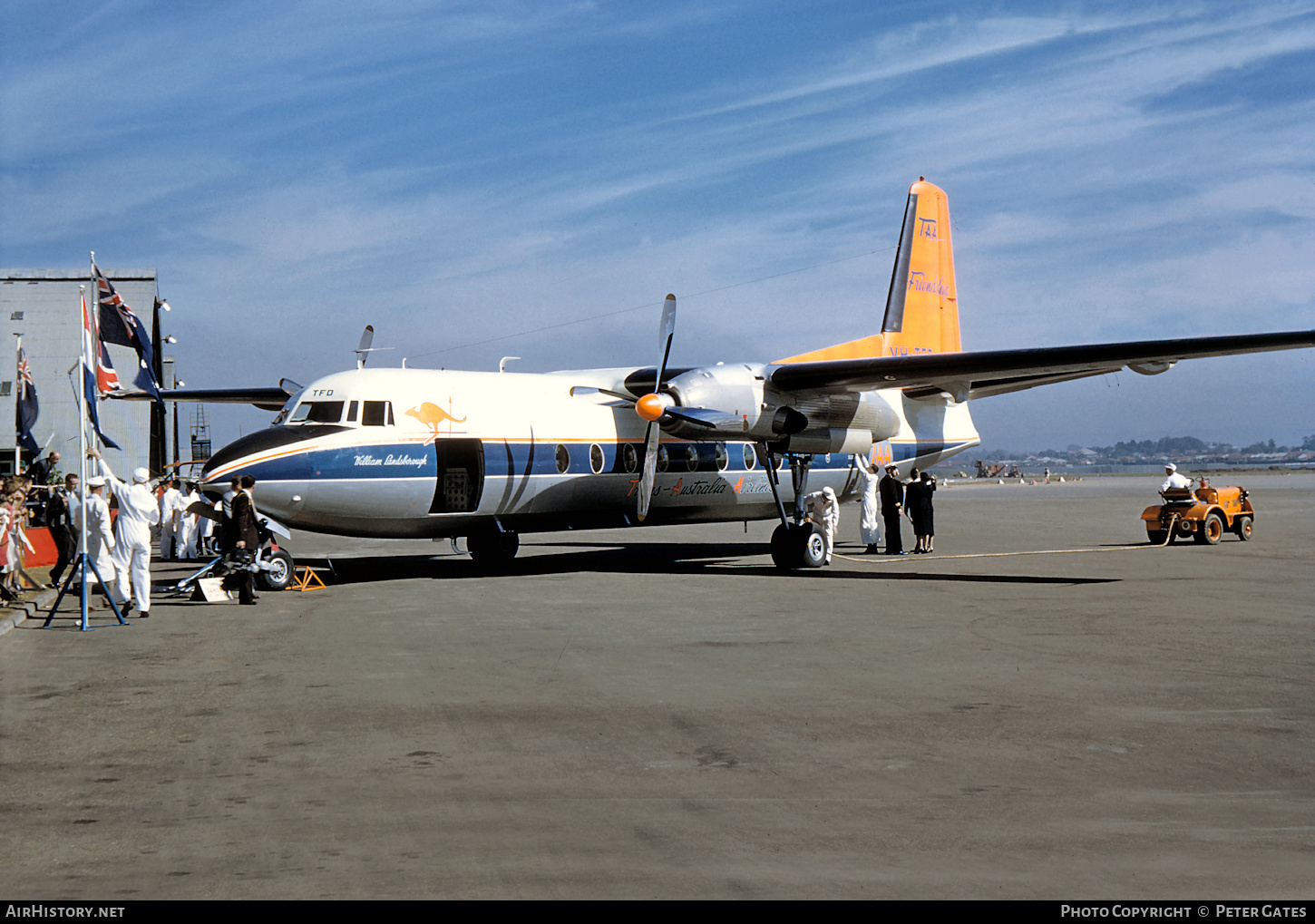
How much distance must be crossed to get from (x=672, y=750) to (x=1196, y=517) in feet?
68.9

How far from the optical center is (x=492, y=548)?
21172 millimetres

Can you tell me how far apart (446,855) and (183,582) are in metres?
12.9

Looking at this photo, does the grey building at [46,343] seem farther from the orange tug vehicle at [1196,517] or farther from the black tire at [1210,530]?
the black tire at [1210,530]

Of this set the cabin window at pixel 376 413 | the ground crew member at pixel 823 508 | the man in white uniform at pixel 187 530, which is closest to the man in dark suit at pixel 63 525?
the cabin window at pixel 376 413

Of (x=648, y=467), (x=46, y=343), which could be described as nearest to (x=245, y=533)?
(x=648, y=467)

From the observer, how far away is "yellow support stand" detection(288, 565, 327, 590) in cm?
1733

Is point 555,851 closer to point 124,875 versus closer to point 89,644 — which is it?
point 124,875

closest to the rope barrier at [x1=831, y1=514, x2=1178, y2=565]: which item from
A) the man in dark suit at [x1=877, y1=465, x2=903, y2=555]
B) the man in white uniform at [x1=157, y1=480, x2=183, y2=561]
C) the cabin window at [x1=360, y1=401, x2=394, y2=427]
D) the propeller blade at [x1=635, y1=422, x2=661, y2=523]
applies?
the man in dark suit at [x1=877, y1=465, x2=903, y2=555]

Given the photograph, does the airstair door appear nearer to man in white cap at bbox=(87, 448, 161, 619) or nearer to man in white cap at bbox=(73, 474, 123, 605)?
man in white cap at bbox=(87, 448, 161, 619)

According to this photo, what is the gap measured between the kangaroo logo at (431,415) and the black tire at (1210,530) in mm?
16841

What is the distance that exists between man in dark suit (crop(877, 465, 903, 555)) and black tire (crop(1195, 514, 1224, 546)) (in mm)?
6828

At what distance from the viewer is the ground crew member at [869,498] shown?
23.9m

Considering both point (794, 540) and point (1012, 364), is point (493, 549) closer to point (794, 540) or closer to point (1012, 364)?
point (794, 540)
